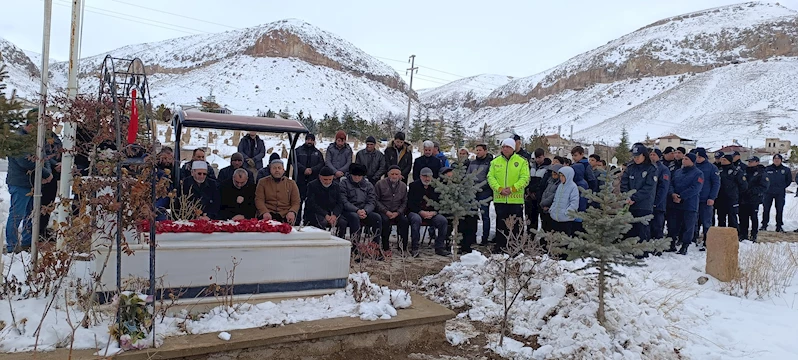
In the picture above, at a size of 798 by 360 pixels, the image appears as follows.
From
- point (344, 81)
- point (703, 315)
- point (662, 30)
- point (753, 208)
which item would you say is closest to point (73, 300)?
point (703, 315)

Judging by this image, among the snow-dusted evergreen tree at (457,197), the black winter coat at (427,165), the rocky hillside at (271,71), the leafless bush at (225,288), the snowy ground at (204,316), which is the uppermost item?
the rocky hillside at (271,71)

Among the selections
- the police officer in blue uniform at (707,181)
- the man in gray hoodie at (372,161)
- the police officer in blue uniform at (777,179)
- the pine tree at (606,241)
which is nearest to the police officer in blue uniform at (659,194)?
the police officer in blue uniform at (707,181)

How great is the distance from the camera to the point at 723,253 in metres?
7.25

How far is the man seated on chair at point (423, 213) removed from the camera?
8438 millimetres

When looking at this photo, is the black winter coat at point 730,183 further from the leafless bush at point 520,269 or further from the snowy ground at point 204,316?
the snowy ground at point 204,316

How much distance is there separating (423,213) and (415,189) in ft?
1.53

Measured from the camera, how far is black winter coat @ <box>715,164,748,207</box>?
34.6 ft

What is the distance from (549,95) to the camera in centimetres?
13612

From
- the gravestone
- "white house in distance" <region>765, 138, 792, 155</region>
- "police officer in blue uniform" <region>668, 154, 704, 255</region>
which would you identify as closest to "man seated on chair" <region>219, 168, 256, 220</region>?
the gravestone

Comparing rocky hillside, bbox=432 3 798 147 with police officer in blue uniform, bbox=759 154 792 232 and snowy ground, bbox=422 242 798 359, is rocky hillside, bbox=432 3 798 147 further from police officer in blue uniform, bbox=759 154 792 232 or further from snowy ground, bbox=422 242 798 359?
snowy ground, bbox=422 242 798 359

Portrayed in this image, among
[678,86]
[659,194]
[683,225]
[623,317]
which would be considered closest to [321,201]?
[623,317]

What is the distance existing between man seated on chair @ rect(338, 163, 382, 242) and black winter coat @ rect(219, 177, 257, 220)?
128 cm

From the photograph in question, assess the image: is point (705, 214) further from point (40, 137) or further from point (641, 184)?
point (40, 137)

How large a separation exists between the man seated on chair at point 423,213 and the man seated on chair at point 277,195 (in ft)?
6.58
